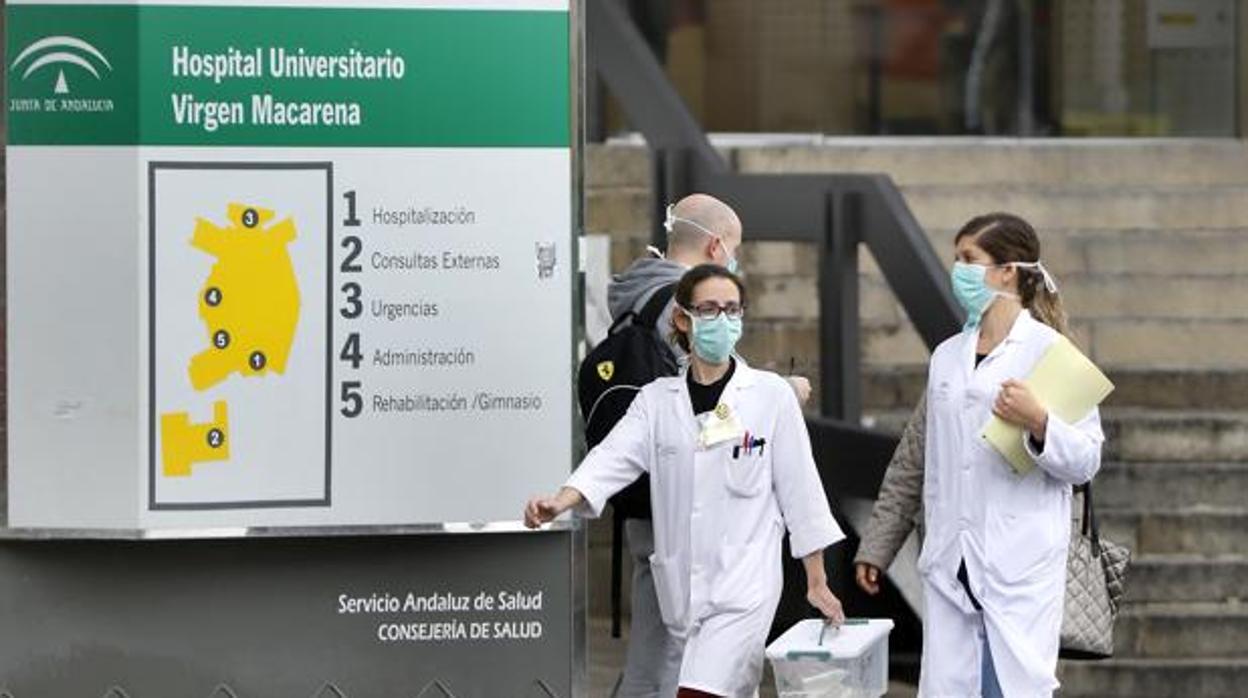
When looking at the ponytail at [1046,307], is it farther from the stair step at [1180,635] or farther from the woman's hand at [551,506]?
the stair step at [1180,635]

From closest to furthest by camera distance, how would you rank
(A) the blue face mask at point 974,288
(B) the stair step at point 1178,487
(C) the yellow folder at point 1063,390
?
(C) the yellow folder at point 1063,390, (A) the blue face mask at point 974,288, (B) the stair step at point 1178,487

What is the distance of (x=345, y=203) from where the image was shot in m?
8.93

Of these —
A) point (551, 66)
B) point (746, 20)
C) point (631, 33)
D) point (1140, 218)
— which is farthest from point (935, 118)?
point (551, 66)

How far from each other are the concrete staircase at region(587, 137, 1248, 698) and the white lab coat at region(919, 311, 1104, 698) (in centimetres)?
337

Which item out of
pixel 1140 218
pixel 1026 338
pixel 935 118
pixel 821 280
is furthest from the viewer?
pixel 935 118

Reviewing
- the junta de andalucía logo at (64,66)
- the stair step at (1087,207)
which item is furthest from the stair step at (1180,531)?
the junta de andalucía logo at (64,66)

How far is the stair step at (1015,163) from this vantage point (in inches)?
614

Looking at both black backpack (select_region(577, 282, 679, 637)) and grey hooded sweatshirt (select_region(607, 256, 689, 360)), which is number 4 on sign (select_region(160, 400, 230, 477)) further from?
grey hooded sweatshirt (select_region(607, 256, 689, 360))

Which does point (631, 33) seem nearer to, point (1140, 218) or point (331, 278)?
point (1140, 218)

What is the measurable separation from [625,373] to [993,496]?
120 cm

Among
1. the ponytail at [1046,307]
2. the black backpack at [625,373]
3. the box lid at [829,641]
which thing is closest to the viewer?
the box lid at [829,641]

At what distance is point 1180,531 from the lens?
41.8 feet

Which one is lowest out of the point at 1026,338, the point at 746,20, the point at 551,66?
the point at 1026,338

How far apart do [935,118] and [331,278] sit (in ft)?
32.0
